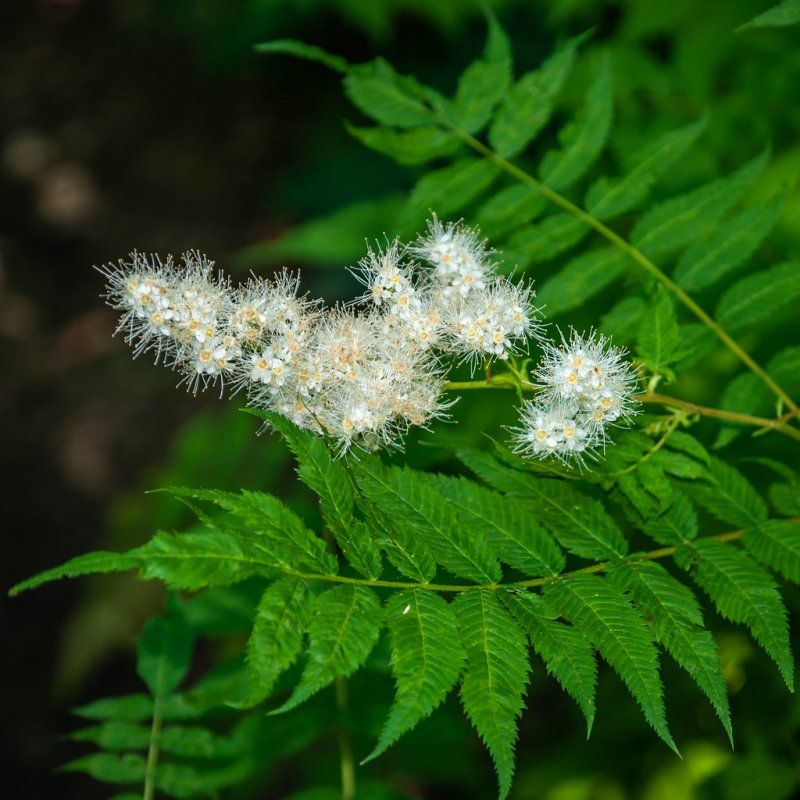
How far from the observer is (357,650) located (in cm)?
173

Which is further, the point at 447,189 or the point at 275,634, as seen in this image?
the point at 447,189

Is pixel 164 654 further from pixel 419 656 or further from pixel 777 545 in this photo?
pixel 777 545

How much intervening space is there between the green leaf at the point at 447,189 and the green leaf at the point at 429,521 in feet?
3.50

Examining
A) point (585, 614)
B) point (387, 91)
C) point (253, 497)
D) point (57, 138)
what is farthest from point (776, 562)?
point (57, 138)

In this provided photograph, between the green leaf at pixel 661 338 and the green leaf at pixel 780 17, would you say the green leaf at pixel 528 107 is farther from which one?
the green leaf at pixel 661 338

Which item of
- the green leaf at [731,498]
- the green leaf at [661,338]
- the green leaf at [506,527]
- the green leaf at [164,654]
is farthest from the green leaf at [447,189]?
the green leaf at [164,654]

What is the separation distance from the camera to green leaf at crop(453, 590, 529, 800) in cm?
170

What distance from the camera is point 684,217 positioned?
8.85 feet

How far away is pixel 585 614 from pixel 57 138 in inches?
327

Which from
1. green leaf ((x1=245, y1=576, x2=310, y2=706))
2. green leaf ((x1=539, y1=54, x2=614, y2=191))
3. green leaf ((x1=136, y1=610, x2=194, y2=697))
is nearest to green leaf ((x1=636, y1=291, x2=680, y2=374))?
green leaf ((x1=539, y1=54, x2=614, y2=191))

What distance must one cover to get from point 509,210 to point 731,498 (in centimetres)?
118

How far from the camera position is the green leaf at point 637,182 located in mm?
2707

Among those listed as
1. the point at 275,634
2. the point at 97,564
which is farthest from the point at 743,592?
the point at 97,564

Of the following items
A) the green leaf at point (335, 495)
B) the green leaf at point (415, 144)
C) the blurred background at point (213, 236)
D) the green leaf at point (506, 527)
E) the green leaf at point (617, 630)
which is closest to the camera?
the green leaf at point (617, 630)
